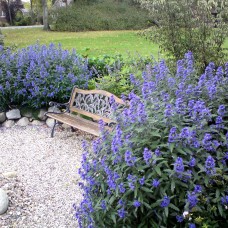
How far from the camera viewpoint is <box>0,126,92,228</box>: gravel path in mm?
3773

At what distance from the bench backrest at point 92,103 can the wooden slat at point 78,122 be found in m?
0.11

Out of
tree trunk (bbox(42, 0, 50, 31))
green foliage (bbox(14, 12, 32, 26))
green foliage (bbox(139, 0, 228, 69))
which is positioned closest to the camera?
green foliage (bbox(139, 0, 228, 69))

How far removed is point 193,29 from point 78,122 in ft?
8.72

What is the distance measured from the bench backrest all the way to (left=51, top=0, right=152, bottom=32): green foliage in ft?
55.1

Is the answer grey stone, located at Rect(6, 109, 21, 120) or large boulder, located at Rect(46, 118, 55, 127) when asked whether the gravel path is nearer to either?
large boulder, located at Rect(46, 118, 55, 127)

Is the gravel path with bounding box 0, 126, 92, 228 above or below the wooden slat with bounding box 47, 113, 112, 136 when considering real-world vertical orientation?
below

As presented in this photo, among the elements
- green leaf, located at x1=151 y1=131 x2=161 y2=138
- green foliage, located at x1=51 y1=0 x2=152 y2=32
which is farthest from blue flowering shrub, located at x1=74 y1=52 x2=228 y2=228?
green foliage, located at x1=51 y1=0 x2=152 y2=32

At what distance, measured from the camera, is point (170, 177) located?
2463mm

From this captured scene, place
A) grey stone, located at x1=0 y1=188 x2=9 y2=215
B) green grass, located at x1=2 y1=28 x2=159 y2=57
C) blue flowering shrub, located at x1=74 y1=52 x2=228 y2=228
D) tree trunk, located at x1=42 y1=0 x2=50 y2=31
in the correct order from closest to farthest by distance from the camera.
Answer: blue flowering shrub, located at x1=74 y1=52 x2=228 y2=228, grey stone, located at x1=0 y1=188 x2=9 y2=215, green grass, located at x1=2 y1=28 x2=159 y2=57, tree trunk, located at x1=42 y1=0 x2=50 y2=31

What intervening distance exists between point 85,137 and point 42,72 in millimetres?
1374

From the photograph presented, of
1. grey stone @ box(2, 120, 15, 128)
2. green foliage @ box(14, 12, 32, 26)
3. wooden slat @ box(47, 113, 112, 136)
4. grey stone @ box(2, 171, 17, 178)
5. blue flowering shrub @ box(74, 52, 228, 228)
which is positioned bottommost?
green foliage @ box(14, 12, 32, 26)

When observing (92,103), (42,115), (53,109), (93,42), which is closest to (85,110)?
(92,103)

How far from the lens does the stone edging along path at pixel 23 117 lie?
6629 mm

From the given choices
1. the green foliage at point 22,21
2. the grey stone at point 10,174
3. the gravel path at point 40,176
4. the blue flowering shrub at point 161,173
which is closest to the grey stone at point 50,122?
the gravel path at point 40,176
